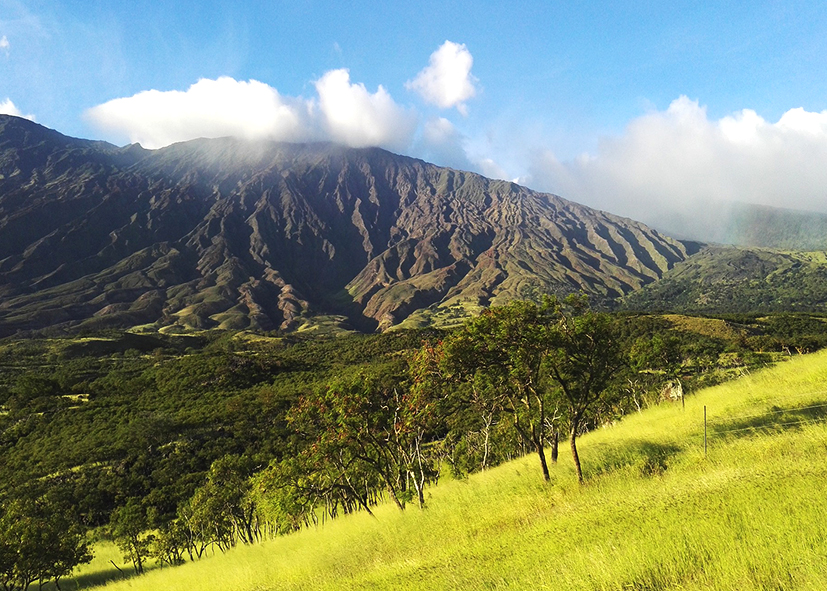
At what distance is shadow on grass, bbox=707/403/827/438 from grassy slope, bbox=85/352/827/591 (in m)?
0.07

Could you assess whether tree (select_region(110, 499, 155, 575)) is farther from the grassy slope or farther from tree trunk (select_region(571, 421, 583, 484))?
tree trunk (select_region(571, 421, 583, 484))

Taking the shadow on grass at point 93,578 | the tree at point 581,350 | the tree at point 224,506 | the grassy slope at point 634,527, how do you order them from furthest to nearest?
the tree at point 224,506 → the shadow on grass at point 93,578 → the tree at point 581,350 → the grassy slope at point 634,527

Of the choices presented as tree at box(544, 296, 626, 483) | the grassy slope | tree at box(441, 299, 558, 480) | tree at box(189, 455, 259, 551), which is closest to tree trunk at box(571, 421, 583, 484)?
tree at box(544, 296, 626, 483)

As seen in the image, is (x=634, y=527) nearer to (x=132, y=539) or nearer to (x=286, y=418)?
(x=286, y=418)

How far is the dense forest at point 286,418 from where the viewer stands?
1513 centimetres

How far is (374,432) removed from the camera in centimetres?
2208

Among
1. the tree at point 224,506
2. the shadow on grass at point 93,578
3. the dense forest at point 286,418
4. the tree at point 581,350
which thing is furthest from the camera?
the tree at point 224,506

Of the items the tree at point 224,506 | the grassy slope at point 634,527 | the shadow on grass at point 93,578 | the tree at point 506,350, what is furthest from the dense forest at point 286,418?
the grassy slope at point 634,527

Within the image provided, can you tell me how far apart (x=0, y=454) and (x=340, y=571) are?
3654 inches

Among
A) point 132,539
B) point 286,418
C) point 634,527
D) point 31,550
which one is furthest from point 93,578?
point 634,527

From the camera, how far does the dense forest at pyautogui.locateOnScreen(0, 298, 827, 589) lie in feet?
49.6

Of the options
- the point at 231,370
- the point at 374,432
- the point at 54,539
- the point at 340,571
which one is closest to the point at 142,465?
the point at 54,539

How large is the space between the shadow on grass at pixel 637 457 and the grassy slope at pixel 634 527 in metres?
0.07

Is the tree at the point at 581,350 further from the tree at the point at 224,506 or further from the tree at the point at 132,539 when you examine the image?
the tree at the point at 132,539
